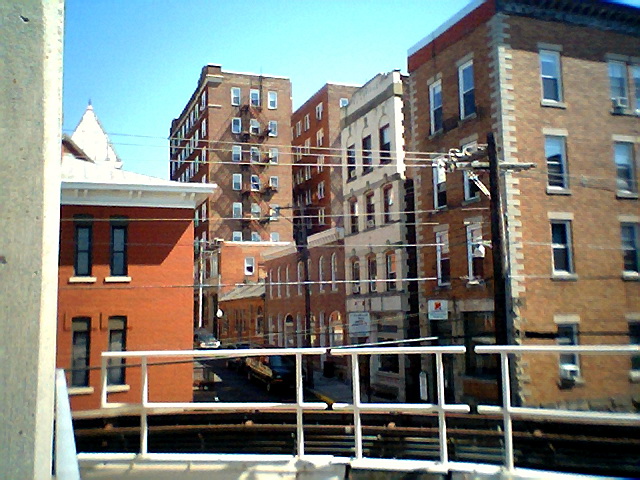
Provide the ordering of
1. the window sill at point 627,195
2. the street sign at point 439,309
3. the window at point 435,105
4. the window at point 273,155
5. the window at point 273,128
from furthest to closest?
1. the window at point 273,155
2. the window at point 273,128
3. the window at point 435,105
4. the street sign at point 439,309
5. the window sill at point 627,195

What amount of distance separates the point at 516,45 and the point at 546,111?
111 inches

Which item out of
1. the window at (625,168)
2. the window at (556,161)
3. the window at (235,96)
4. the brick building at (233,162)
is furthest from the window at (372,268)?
the window at (625,168)

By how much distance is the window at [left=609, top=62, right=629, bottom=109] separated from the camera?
12.1 m

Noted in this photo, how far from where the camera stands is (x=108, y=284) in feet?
30.1

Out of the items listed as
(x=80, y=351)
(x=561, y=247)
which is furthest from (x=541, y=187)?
(x=80, y=351)

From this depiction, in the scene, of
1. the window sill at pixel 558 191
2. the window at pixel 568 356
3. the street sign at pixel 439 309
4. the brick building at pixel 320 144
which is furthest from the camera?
the brick building at pixel 320 144

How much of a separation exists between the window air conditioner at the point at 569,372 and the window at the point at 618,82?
6191mm

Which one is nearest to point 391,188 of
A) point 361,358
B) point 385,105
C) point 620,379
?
point 385,105

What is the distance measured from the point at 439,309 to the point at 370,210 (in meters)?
6.29

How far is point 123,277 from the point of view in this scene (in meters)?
9.12

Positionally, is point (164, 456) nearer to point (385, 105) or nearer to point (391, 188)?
point (391, 188)

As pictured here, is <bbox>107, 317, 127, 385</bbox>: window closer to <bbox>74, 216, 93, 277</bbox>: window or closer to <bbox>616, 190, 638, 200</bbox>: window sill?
<bbox>74, 216, 93, 277</bbox>: window

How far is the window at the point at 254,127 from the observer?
18266mm

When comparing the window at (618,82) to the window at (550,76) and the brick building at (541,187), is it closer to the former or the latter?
the brick building at (541,187)
